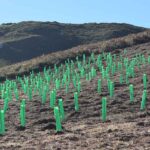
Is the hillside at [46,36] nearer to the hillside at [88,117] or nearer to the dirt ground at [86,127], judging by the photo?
the hillside at [88,117]

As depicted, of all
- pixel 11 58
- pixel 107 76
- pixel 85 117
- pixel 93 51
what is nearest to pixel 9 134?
pixel 85 117

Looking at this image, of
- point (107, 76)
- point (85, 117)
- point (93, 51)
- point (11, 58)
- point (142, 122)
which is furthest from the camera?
point (11, 58)

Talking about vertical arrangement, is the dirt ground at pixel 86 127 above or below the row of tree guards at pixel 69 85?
below

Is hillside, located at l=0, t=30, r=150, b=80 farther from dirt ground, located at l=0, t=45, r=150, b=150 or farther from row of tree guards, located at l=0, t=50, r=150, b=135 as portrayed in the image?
dirt ground, located at l=0, t=45, r=150, b=150

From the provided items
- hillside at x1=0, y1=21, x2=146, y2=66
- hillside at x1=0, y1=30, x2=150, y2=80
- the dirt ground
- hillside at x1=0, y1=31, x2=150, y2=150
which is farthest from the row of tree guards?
hillside at x1=0, y1=21, x2=146, y2=66

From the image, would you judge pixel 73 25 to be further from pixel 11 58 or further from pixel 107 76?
pixel 107 76

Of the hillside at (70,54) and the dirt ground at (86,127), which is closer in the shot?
the dirt ground at (86,127)

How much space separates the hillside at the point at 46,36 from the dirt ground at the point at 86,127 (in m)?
39.3

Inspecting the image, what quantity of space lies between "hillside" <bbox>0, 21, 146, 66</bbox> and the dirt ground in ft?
129

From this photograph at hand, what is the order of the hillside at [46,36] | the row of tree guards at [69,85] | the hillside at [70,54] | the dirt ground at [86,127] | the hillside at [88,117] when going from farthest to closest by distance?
1. the hillside at [46,36]
2. the hillside at [70,54]
3. the row of tree guards at [69,85]
4. the hillside at [88,117]
5. the dirt ground at [86,127]

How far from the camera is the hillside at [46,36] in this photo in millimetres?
55781

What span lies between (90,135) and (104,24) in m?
59.0

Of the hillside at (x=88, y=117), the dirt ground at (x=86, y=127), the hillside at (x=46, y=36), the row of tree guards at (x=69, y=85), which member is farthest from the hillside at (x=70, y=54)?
the hillside at (x=46, y=36)

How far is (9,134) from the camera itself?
8992 mm
